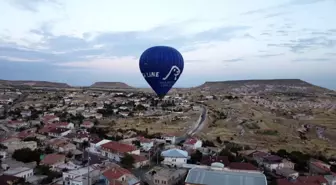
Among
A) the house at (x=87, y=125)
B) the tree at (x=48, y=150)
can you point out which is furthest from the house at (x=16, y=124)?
the tree at (x=48, y=150)

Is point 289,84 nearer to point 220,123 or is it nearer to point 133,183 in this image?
point 220,123

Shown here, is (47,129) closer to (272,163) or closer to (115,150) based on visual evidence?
(115,150)

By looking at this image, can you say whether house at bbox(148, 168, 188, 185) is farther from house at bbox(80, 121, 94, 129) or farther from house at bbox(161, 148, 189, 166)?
house at bbox(80, 121, 94, 129)

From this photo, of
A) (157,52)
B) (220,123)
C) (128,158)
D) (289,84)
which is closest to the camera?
(157,52)

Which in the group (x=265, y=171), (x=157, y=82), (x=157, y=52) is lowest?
(x=265, y=171)

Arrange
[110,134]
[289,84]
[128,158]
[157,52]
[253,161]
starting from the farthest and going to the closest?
[289,84]
[110,134]
[253,161]
[128,158]
[157,52]

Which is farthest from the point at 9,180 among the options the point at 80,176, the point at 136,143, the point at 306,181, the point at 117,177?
the point at 306,181

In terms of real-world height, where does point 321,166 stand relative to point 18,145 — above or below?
below

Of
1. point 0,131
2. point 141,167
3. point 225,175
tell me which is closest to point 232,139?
point 141,167
